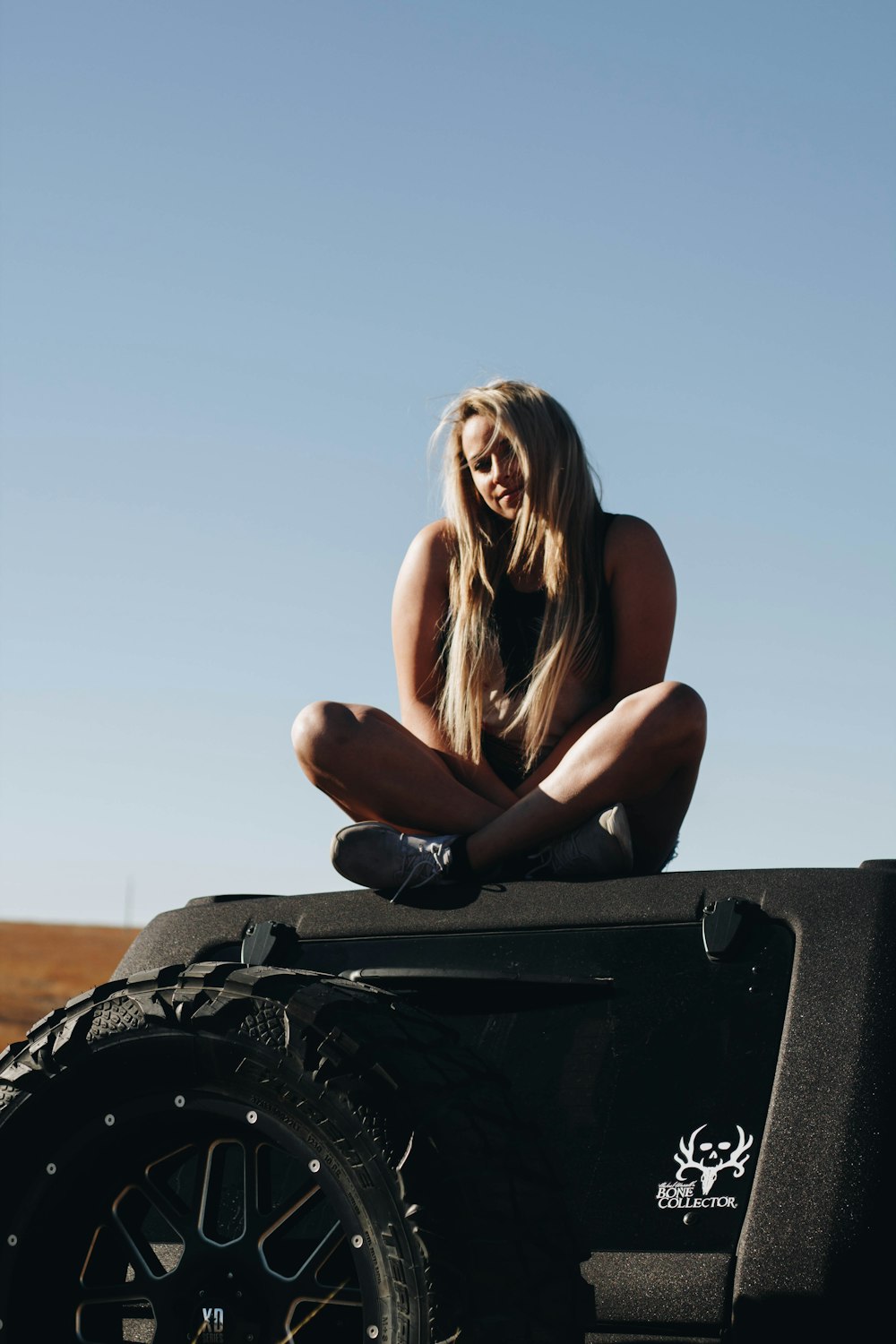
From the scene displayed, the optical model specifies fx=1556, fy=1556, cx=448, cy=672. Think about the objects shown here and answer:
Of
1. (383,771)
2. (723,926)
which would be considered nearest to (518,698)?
(383,771)

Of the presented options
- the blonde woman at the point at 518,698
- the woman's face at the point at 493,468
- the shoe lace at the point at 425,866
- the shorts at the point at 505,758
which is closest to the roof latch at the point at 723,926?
the blonde woman at the point at 518,698

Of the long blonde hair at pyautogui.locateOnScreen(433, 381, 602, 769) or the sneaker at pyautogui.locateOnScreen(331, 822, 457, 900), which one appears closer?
the sneaker at pyautogui.locateOnScreen(331, 822, 457, 900)

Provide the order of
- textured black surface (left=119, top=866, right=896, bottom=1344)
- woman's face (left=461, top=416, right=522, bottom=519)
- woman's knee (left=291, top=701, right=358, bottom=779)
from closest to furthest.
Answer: textured black surface (left=119, top=866, right=896, bottom=1344) < woman's knee (left=291, top=701, right=358, bottom=779) < woman's face (left=461, top=416, right=522, bottom=519)

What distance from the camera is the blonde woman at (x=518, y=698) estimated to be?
293cm

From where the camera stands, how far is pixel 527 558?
3607 mm

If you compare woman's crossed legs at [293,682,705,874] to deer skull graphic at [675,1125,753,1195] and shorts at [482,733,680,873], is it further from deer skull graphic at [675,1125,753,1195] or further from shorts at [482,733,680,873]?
deer skull graphic at [675,1125,753,1195]

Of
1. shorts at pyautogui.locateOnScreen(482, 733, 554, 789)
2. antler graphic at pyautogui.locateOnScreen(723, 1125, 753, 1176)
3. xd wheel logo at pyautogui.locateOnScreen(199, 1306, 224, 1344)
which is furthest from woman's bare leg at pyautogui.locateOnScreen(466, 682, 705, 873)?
xd wheel logo at pyautogui.locateOnScreen(199, 1306, 224, 1344)

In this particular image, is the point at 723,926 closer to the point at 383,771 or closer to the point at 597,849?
the point at 597,849

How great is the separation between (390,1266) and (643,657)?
5.69 feet

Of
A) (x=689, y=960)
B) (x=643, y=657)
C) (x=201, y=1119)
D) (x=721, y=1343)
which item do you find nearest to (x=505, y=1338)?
(x=721, y=1343)

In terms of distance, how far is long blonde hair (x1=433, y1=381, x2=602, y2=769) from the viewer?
135 inches

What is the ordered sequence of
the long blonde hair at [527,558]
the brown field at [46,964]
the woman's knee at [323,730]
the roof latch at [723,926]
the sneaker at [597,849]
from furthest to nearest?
the brown field at [46,964] → the long blonde hair at [527,558] → the woman's knee at [323,730] → the sneaker at [597,849] → the roof latch at [723,926]

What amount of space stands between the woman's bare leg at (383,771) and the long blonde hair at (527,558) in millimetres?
235

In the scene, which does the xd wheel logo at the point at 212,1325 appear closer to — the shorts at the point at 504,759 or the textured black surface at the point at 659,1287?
the textured black surface at the point at 659,1287
